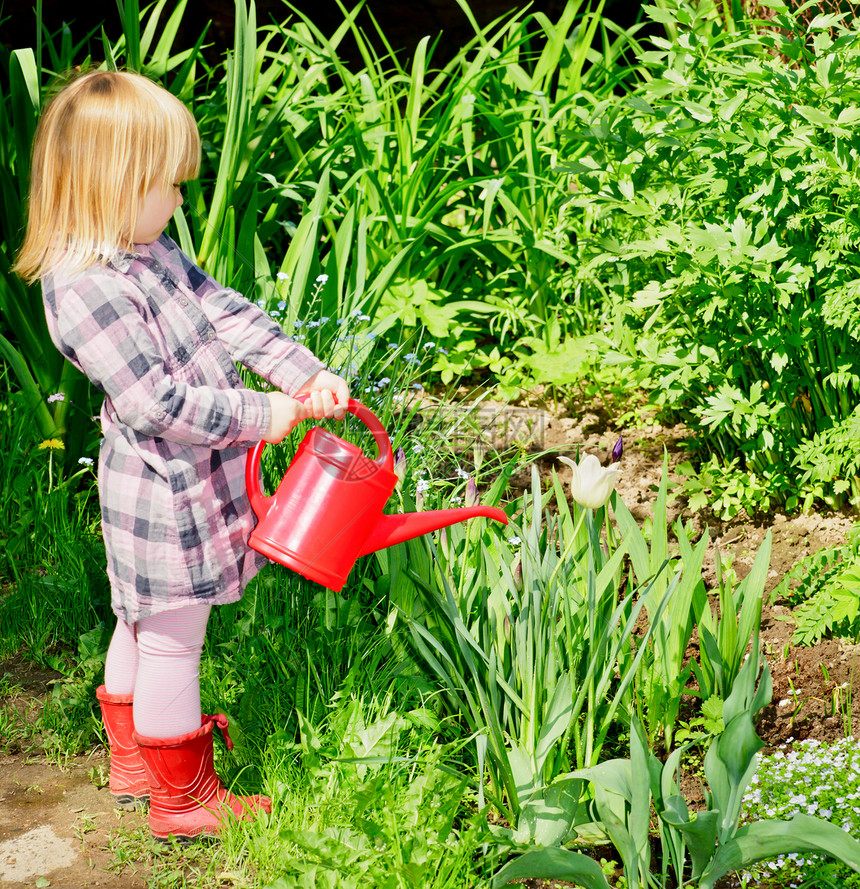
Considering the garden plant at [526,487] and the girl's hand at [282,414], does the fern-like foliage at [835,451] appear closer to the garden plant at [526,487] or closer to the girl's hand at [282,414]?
the garden plant at [526,487]

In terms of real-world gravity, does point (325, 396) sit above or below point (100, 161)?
below

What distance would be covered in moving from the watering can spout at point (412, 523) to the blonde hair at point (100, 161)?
2.06 ft

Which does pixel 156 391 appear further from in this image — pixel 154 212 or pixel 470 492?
pixel 470 492

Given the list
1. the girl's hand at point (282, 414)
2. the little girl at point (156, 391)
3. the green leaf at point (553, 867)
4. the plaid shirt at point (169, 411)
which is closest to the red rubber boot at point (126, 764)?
the little girl at point (156, 391)

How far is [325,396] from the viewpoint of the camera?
159cm

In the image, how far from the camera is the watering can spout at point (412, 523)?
5.29 feet

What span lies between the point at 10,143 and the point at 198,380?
149 cm

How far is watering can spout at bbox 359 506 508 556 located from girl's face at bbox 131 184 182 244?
0.61 meters

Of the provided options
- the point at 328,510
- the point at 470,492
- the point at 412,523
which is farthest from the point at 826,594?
the point at 328,510

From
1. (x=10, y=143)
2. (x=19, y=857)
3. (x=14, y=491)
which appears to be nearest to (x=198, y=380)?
(x=19, y=857)

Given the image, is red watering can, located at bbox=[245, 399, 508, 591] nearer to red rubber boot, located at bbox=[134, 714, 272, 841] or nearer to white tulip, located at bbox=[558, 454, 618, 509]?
white tulip, located at bbox=[558, 454, 618, 509]

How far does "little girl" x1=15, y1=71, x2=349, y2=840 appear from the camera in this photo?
1.53 m

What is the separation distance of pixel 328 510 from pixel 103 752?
0.86 m

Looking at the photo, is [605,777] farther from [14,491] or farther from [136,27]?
[136,27]
